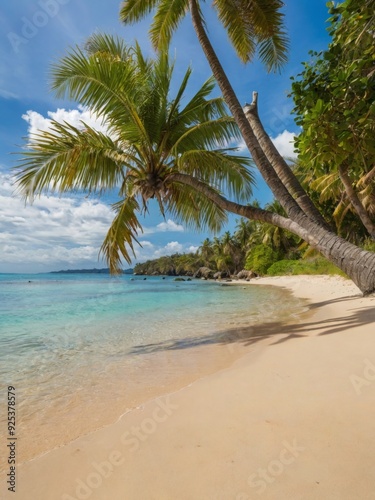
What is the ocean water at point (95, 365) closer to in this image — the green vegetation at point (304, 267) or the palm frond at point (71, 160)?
the palm frond at point (71, 160)

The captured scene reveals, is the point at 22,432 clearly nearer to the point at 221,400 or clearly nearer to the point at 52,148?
the point at 221,400

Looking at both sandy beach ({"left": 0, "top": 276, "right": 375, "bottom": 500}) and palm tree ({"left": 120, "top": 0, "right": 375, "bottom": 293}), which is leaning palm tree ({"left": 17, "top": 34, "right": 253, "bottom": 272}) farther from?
sandy beach ({"left": 0, "top": 276, "right": 375, "bottom": 500})

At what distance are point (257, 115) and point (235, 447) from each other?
17.1ft

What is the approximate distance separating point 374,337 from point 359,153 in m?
2.18

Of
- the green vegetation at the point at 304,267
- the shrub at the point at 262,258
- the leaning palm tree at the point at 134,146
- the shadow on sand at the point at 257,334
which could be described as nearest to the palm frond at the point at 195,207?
the leaning palm tree at the point at 134,146

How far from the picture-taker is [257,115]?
17.7 feet

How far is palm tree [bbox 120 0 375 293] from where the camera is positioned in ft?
12.0

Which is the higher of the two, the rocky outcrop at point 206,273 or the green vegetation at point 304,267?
the green vegetation at point 304,267

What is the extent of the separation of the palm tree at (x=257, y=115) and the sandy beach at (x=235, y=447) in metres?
1.30

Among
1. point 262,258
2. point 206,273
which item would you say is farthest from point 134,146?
point 206,273

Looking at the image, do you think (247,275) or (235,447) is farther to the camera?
(247,275)

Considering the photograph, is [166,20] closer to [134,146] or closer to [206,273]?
[134,146]

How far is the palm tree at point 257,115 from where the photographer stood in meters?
3.67

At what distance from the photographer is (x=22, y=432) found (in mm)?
2424
